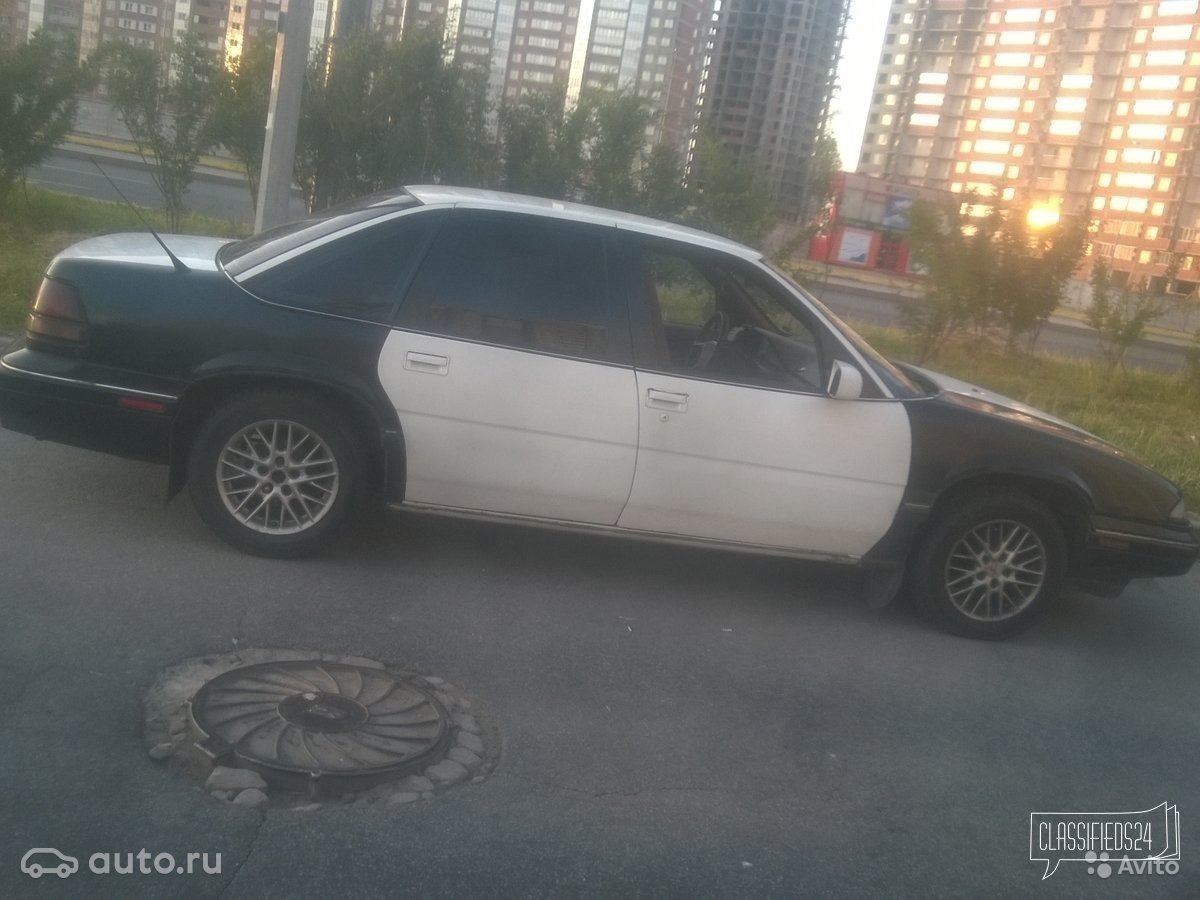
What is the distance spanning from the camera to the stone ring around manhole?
11.3 feet

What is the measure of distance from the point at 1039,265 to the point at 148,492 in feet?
36.6

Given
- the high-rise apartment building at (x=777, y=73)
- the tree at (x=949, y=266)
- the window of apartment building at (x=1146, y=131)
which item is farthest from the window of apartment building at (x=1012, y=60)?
the tree at (x=949, y=266)

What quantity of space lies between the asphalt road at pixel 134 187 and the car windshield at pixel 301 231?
1077cm

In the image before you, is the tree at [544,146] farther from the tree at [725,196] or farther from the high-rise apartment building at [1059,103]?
the high-rise apartment building at [1059,103]

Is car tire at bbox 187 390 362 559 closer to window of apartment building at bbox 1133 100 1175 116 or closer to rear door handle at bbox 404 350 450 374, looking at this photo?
rear door handle at bbox 404 350 450 374

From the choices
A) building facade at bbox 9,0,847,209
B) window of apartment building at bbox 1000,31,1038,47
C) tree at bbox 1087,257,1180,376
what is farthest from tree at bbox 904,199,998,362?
window of apartment building at bbox 1000,31,1038,47

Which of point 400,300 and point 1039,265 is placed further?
point 1039,265

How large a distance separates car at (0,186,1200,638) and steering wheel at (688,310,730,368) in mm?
37

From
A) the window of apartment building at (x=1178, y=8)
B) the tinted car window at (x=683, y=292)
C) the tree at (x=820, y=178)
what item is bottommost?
the tinted car window at (x=683, y=292)

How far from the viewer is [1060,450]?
5.57 meters

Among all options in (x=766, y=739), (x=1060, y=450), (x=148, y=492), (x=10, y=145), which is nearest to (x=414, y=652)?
(x=766, y=739)

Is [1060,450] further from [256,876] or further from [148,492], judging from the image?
[148,492]

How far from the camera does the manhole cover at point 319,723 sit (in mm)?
3498

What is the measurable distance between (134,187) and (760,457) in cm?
1967
